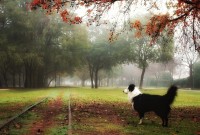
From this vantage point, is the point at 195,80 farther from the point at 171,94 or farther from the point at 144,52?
the point at 171,94

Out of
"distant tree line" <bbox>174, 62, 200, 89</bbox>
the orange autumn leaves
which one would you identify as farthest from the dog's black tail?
"distant tree line" <bbox>174, 62, 200, 89</bbox>

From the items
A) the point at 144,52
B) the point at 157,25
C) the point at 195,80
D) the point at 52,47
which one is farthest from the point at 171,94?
the point at 195,80

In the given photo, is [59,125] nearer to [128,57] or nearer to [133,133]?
[133,133]

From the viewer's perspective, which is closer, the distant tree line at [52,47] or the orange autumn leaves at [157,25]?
the orange autumn leaves at [157,25]

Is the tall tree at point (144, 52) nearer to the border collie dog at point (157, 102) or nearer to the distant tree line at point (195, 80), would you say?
the distant tree line at point (195, 80)

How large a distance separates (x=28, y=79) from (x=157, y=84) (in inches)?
1912

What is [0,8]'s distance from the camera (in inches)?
2232

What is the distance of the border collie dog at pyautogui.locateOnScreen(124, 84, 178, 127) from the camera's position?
1104 centimetres

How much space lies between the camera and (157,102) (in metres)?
11.2

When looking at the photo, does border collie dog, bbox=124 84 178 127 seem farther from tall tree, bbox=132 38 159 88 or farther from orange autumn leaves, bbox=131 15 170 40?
tall tree, bbox=132 38 159 88

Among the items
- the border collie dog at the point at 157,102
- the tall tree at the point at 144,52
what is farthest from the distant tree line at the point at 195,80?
the border collie dog at the point at 157,102

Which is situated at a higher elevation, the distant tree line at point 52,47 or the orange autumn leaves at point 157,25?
the distant tree line at point 52,47

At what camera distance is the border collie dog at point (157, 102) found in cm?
1104

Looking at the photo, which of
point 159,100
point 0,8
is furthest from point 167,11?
point 0,8
